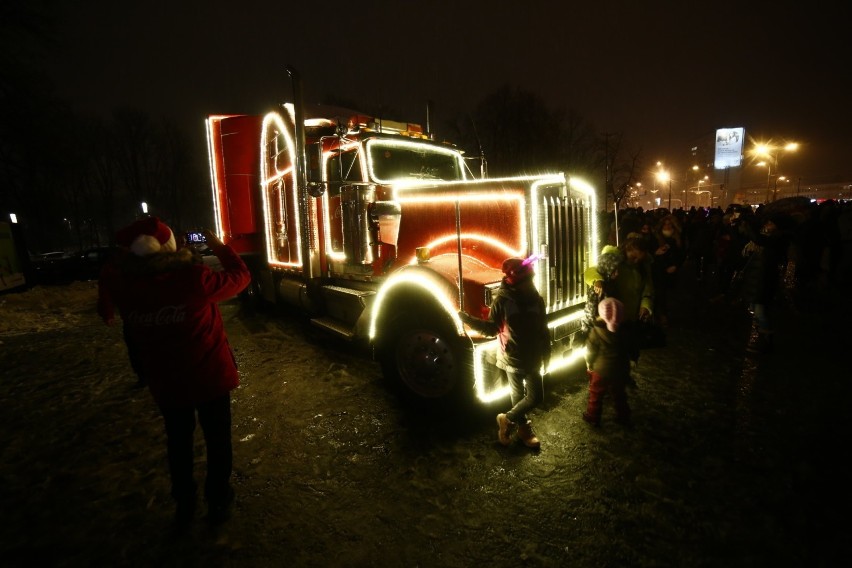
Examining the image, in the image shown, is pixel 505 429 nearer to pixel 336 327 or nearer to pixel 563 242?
pixel 563 242

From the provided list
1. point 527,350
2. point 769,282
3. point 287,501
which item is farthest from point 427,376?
point 769,282

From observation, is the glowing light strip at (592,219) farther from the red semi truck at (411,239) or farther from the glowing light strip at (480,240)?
the glowing light strip at (480,240)

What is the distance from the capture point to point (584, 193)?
181 inches

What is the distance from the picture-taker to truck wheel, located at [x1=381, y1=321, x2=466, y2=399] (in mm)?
4008

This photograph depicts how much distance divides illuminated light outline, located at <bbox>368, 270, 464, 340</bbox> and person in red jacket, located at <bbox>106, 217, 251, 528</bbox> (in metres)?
1.68

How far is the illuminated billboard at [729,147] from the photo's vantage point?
284 ft

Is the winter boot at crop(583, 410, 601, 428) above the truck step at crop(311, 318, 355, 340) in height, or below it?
below

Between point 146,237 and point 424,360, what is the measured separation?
265cm

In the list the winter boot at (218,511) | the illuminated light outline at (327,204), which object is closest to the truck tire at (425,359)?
the illuminated light outline at (327,204)

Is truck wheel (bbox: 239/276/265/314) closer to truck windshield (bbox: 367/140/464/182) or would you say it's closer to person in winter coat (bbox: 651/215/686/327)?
truck windshield (bbox: 367/140/464/182)

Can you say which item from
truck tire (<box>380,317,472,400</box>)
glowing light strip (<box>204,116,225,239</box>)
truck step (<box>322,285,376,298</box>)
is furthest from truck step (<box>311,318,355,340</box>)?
glowing light strip (<box>204,116,225,239</box>)

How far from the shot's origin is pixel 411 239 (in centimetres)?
475

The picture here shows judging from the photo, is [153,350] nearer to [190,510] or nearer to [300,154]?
[190,510]

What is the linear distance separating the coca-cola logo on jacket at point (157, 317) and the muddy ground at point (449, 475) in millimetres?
1464
